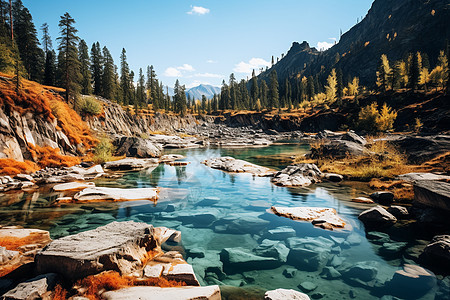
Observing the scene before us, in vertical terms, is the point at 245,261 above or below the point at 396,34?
below

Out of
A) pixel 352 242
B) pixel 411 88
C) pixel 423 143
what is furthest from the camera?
pixel 411 88

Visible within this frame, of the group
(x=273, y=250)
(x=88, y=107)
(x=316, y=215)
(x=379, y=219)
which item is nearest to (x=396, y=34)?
(x=88, y=107)

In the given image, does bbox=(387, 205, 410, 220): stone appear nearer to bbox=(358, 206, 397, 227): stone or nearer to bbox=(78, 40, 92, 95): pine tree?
bbox=(358, 206, 397, 227): stone

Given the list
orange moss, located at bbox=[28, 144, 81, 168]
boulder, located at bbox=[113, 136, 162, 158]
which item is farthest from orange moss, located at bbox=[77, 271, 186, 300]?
boulder, located at bbox=[113, 136, 162, 158]

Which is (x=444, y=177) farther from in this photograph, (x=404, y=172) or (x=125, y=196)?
(x=125, y=196)

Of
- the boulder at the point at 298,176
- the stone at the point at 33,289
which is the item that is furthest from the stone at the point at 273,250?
the boulder at the point at 298,176

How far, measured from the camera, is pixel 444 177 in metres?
10.9

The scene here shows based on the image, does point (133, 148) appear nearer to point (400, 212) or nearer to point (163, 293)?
point (163, 293)

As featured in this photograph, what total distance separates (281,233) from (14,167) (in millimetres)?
19059

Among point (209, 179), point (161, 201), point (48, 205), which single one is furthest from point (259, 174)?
point (48, 205)

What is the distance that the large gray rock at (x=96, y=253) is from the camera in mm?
4711

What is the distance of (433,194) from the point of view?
327 inches

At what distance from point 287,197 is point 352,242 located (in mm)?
5362

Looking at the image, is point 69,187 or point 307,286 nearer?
point 307,286
